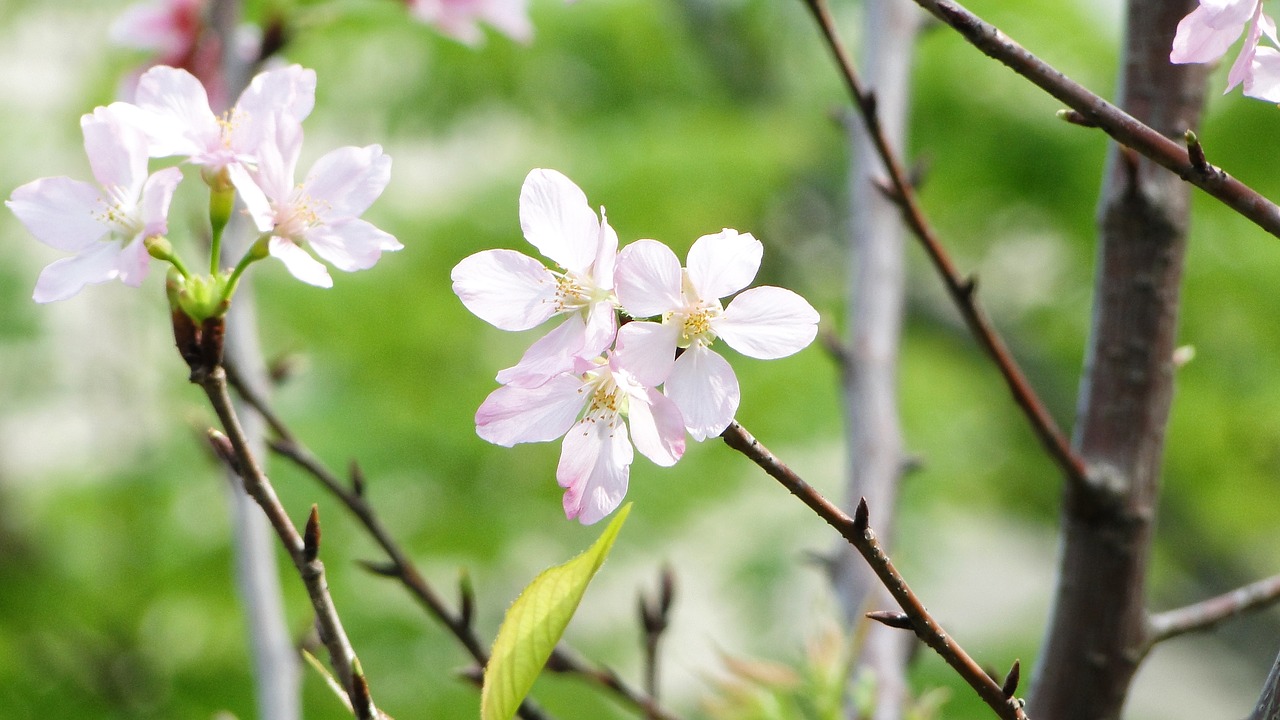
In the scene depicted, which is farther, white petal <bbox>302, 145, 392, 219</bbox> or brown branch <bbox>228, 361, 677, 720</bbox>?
brown branch <bbox>228, 361, 677, 720</bbox>

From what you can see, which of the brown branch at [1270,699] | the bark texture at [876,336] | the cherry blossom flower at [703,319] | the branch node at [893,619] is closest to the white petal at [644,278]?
the cherry blossom flower at [703,319]

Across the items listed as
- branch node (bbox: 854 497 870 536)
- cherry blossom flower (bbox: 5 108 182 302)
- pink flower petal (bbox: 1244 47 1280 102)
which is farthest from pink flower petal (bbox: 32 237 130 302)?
pink flower petal (bbox: 1244 47 1280 102)

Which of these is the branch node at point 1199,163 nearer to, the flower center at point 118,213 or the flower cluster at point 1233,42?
the flower cluster at point 1233,42

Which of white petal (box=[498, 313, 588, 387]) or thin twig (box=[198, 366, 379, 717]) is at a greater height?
white petal (box=[498, 313, 588, 387])

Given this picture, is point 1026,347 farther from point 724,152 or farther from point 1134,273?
point 1134,273

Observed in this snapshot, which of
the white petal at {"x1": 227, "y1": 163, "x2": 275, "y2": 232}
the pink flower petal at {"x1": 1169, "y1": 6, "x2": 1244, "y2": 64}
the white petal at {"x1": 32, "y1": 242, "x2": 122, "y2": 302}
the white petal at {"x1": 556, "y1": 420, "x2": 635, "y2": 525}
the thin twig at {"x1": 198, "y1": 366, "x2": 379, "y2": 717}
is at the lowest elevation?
the thin twig at {"x1": 198, "y1": 366, "x2": 379, "y2": 717}

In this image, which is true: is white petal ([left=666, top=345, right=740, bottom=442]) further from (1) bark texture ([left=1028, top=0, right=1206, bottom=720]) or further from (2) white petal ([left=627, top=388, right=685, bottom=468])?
(1) bark texture ([left=1028, top=0, right=1206, bottom=720])

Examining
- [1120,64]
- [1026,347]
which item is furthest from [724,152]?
[1120,64]

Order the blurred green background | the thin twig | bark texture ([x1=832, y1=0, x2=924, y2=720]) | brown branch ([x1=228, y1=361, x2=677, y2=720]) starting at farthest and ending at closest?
the blurred green background
bark texture ([x1=832, y1=0, x2=924, y2=720])
brown branch ([x1=228, y1=361, x2=677, y2=720])
the thin twig
